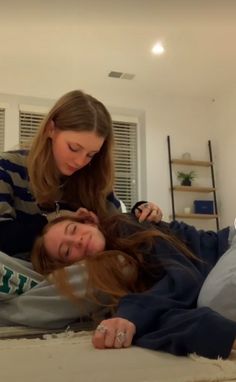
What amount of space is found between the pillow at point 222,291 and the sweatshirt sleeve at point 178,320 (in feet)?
0.15

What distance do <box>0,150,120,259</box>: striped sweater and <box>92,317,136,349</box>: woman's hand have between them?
58 cm

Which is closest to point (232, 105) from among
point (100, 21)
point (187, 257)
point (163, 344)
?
point (100, 21)

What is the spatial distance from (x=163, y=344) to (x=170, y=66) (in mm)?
3801

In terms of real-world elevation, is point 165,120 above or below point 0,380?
above

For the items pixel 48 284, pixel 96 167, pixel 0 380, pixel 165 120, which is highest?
pixel 165 120

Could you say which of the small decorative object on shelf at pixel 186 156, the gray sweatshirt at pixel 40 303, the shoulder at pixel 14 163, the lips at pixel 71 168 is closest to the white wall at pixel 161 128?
the small decorative object on shelf at pixel 186 156

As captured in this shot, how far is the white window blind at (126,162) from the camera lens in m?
4.89

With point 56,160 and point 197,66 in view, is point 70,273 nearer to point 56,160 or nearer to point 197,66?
point 56,160

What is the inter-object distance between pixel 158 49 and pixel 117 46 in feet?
1.23

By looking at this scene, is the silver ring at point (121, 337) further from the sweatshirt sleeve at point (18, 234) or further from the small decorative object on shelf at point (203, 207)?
the small decorative object on shelf at point (203, 207)

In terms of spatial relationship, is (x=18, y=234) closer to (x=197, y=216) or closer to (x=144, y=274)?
(x=144, y=274)

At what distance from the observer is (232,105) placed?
486cm

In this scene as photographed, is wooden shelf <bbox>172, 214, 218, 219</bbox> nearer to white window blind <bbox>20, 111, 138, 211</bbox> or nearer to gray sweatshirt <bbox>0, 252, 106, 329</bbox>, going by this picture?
white window blind <bbox>20, 111, 138, 211</bbox>

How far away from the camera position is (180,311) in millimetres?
875
